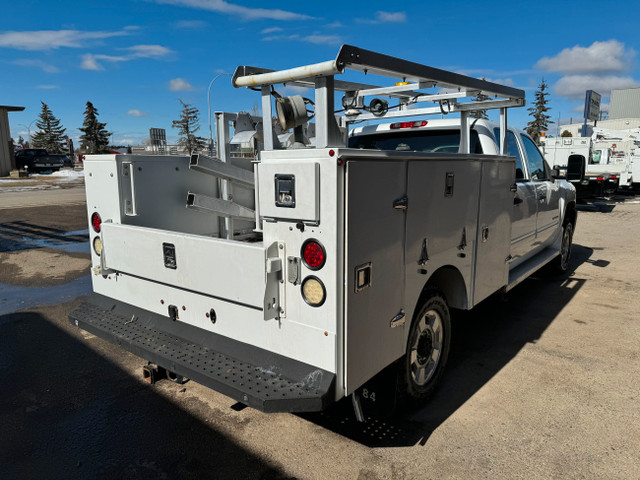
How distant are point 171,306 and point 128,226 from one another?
2.17ft

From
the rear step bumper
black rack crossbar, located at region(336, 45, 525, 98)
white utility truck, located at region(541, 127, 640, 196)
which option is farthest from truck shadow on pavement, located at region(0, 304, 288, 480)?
white utility truck, located at region(541, 127, 640, 196)

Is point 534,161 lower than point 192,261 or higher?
higher

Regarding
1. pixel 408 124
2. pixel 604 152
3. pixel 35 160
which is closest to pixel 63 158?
pixel 35 160

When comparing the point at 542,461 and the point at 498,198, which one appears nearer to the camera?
the point at 542,461

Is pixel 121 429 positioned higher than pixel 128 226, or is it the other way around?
pixel 128 226

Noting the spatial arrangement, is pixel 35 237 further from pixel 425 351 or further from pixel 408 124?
pixel 425 351

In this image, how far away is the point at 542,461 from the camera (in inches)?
112

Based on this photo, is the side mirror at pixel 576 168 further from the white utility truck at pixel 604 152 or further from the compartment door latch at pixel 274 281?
the white utility truck at pixel 604 152

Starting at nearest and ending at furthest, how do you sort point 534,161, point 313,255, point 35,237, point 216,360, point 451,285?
point 313,255
point 216,360
point 451,285
point 534,161
point 35,237

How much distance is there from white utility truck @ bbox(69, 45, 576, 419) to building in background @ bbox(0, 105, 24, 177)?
35115 mm

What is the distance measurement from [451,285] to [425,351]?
1.81 feet

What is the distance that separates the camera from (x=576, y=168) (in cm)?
586

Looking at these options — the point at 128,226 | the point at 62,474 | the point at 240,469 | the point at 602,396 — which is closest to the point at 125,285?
the point at 128,226

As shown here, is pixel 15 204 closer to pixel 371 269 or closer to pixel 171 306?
pixel 171 306
